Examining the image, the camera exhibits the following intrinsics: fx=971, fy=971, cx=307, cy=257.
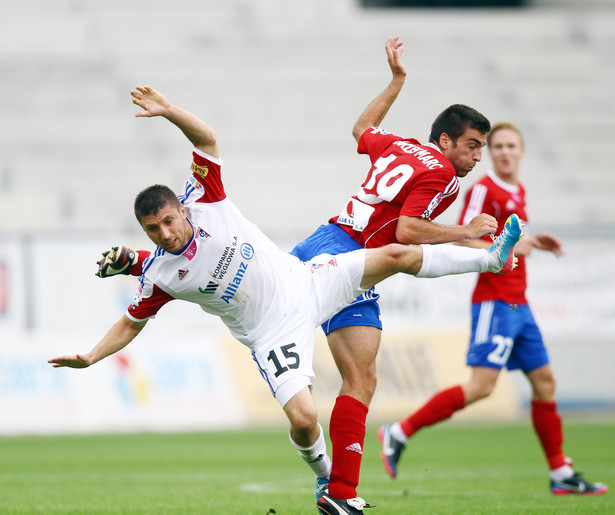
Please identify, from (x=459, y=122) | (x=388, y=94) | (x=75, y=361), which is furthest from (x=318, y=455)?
(x=388, y=94)

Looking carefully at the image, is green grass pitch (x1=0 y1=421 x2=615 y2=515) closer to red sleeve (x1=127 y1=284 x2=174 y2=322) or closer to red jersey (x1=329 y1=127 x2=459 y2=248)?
red sleeve (x1=127 y1=284 x2=174 y2=322)

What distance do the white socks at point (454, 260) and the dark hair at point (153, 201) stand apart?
1575 mm

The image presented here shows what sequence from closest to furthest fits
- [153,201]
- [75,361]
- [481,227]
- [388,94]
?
[153,201]
[481,227]
[75,361]
[388,94]

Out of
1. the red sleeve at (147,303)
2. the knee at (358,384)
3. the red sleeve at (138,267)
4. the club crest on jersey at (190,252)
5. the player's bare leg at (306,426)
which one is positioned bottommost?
the player's bare leg at (306,426)

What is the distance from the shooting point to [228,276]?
230 inches

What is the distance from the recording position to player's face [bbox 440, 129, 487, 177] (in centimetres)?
618

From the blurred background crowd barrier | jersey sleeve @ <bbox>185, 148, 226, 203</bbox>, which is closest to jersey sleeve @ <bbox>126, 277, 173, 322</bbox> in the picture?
jersey sleeve @ <bbox>185, 148, 226, 203</bbox>

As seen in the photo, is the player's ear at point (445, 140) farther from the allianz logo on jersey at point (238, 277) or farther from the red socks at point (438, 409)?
the red socks at point (438, 409)

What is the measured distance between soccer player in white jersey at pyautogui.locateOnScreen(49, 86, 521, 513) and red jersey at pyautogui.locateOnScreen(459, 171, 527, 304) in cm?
203

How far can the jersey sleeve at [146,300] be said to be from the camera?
598 centimetres

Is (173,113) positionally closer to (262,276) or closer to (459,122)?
(262,276)

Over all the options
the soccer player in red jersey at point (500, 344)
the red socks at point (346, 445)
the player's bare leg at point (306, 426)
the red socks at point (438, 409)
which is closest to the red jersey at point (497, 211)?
the soccer player in red jersey at point (500, 344)

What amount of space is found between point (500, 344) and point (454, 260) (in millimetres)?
2190

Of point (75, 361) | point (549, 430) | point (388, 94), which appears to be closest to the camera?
point (75, 361)
